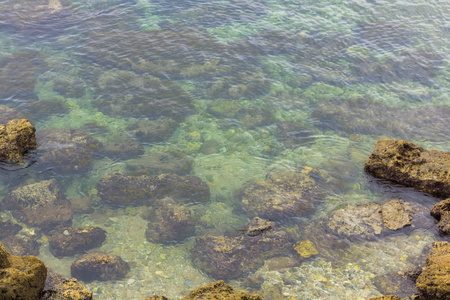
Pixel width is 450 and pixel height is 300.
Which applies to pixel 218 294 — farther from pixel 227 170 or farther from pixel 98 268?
pixel 227 170

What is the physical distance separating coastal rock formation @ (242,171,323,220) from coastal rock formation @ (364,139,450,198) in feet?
8.47

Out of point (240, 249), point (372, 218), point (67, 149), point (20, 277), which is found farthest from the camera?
point (67, 149)

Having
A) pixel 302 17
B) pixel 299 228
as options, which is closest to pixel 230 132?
pixel 299 228

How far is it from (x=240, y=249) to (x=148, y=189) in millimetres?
4276

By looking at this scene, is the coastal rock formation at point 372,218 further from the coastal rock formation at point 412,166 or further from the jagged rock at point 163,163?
the jagged rock at point 163,163

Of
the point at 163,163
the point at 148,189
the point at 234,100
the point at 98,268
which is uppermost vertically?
the point at 234,100

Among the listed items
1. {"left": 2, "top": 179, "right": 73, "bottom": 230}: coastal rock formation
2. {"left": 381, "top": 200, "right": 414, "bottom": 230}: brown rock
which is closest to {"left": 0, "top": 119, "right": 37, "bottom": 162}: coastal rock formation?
{"left": 2, "top": 179, "right": 73, "bottom": 230}: coastal rock formation

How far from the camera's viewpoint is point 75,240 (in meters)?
10.7

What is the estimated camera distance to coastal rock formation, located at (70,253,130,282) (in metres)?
9.84

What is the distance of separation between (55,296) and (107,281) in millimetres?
2272

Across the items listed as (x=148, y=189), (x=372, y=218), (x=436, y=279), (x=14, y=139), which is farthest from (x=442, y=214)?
(x=14, y=139)

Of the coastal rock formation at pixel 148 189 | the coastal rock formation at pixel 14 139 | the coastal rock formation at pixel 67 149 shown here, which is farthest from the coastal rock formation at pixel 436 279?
the coastal rock formation at pixel 14 139

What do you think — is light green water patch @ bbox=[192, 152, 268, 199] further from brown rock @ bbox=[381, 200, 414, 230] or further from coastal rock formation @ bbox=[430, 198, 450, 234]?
coastal rock formation @ bbox=[430, 198, 450, 234]

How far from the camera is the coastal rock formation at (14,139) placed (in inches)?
490
